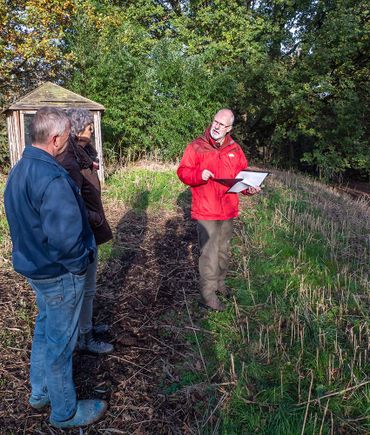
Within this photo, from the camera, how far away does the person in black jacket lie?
273cm

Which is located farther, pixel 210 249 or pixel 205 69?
pixel 205 69

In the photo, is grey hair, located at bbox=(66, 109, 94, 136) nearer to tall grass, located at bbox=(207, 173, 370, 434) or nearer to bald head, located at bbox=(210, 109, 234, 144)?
bald head, located at bbox=(210, 109, 234, 144)

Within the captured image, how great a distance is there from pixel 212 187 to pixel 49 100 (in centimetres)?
584

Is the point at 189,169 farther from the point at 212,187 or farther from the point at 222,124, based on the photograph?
the point at 222,124

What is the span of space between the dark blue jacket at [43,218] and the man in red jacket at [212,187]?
5.46ft

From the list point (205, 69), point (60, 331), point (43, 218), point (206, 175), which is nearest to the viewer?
point (43, 218)

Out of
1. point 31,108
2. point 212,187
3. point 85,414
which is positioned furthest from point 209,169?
point 31,108

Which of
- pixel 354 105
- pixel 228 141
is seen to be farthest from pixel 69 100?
pixel 354 105

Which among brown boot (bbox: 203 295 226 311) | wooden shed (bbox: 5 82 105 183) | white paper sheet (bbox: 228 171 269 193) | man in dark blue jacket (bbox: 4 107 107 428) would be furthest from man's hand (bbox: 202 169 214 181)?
wooden shed (bbox: 5 82 105 183)

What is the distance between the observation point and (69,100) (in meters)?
8.23

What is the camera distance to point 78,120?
9.71 feet

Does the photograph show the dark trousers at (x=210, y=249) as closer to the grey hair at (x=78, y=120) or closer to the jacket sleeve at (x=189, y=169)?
the jacket sleeve at (x=189, y=169)

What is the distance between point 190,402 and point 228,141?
7.87 feet

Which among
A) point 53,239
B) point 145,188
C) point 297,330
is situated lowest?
point 297,330
